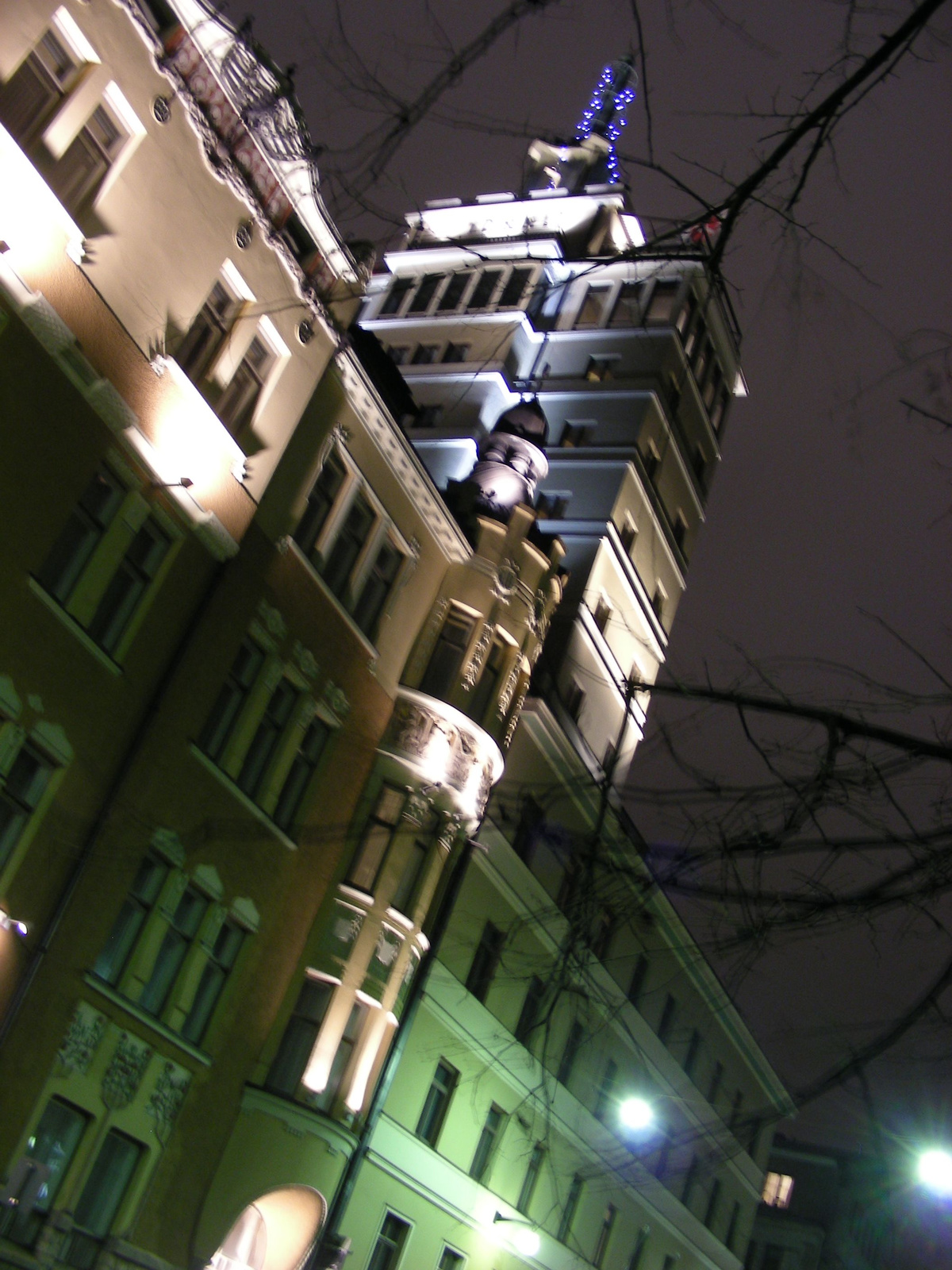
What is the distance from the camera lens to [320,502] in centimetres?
1984

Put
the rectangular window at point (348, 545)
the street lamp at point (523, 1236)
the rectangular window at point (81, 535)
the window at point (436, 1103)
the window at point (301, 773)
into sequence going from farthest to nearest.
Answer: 1. the window at point (436, 1103)
2. the street lamp at point (523, 1236)
3. the rectangular window at point (348, 545)
4. the window at point (301, 773)
5. the rectangular window at point (81, 535)

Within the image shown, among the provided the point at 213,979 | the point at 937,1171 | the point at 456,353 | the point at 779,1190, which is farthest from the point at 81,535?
the point at 779,1190

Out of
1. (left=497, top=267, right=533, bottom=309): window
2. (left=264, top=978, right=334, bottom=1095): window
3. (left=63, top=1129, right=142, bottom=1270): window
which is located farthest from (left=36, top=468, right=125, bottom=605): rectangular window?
(left=497, top=267, right=533, bottom=309): window

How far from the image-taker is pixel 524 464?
27094mm

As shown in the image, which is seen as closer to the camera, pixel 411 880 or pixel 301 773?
pixel 301 773

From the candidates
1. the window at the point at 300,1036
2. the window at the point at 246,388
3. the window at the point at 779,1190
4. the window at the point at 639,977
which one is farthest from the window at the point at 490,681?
the window at the point at 779,1190

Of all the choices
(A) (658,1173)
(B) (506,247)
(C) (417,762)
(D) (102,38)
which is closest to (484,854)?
(C) (417,762)

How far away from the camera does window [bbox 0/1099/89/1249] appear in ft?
44.6

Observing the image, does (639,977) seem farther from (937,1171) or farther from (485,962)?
(937,1171)

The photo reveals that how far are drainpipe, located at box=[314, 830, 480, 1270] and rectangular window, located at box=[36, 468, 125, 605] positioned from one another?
991 cm

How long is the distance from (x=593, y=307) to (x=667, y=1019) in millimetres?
21710

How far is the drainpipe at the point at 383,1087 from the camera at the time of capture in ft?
59.8

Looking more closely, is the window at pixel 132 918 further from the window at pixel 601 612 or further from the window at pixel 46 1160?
the window at pixel 601 612

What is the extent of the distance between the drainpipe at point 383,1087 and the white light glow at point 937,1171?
1405cm
